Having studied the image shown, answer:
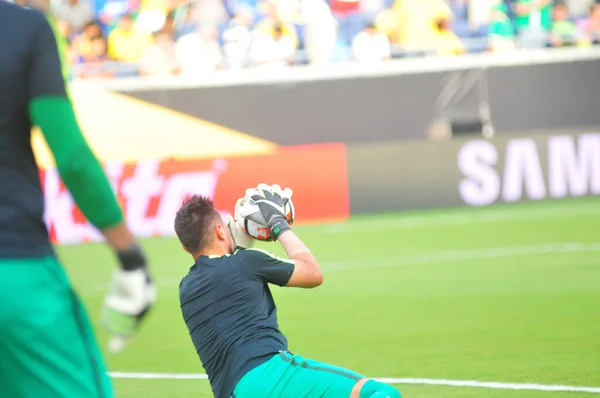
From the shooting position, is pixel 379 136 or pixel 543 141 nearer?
pixel 543 141

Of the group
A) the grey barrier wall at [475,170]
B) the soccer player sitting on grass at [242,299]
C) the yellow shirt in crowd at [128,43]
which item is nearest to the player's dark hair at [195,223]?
the soccer player sitting on grass at [242,299]

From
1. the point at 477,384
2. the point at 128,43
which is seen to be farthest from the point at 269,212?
the point at 128,43

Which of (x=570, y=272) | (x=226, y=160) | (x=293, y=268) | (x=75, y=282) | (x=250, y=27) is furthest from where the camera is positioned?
(x=250, y=27)

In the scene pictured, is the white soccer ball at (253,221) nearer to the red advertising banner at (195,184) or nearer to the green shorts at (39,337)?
the green shorts at (39,337)

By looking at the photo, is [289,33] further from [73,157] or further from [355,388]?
[73,157]

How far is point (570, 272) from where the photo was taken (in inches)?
492

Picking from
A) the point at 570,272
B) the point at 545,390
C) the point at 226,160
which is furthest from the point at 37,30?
the point at 226,160

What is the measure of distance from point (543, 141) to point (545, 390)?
519 inches

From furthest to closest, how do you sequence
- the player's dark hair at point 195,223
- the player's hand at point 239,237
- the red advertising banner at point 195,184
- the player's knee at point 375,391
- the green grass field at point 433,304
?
the red advertising banner at point 195,184 < the green grass field at point 433,304 < the player's hand at point 239,237 < the player's dark hair at point 195,223 < the player's knee at point 375,391

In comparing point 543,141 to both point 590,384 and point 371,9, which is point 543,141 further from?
point 590,384

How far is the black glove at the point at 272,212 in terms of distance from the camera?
17.0 ft

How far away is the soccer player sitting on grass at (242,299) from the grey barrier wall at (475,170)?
14382 mm

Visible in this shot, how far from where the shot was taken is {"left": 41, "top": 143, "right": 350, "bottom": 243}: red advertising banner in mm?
18938

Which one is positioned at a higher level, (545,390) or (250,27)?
(250,27)
